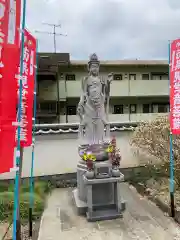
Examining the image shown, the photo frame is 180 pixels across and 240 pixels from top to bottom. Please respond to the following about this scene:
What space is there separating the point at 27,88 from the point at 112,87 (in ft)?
43.5

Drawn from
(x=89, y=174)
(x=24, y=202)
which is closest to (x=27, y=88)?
(x=89, y=174)

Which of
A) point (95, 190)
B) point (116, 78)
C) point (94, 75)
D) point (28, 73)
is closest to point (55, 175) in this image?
point (95, 190)

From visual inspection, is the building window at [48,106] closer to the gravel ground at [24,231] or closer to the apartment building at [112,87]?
the apartment building at [112,87]

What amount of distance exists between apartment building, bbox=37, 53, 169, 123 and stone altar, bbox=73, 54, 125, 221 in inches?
356

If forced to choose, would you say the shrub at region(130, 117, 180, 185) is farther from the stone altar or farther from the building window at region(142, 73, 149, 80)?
the building window at region(142, 73, 149, 80)

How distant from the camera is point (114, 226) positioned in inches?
216

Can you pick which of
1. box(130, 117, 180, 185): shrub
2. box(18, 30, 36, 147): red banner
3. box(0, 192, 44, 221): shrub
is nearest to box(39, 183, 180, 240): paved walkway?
box(0, 192, 44, 221): shrub

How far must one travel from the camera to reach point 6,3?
271 cm

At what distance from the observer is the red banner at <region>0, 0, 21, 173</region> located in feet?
8.88

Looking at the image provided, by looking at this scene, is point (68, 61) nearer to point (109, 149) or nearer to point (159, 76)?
point (159, 76)

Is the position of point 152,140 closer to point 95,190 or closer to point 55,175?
point 95,190

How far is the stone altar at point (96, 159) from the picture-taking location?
5.87 m

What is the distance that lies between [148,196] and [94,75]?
16.2ft

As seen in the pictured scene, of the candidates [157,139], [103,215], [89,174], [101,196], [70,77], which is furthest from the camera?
[70,77]
